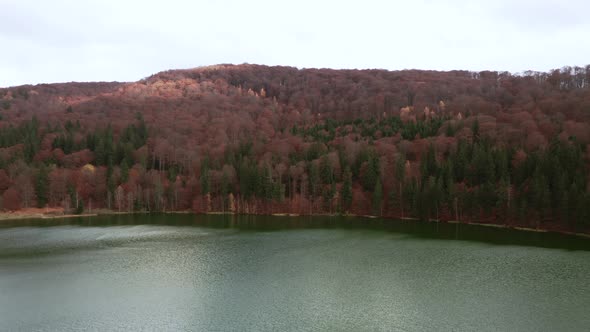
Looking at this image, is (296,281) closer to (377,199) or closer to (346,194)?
(377,199)

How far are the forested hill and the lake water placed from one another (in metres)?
10.2

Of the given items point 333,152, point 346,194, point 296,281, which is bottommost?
point 296,281

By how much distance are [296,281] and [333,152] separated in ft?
159

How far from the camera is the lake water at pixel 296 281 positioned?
24797 millimetres

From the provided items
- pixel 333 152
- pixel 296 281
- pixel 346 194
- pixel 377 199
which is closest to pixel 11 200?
pixel 333 152

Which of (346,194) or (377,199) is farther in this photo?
(346,194)

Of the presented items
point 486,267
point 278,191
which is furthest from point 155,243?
point 486,267

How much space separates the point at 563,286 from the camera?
2994 cm

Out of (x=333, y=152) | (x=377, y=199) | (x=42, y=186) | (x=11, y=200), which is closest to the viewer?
(x=377, y=199)

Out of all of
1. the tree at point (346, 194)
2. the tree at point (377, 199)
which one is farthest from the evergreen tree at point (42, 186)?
the tree at point (377, 199)

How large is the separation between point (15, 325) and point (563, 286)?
34.7 meters

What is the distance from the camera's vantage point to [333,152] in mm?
79062

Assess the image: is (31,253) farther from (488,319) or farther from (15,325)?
(488,319)

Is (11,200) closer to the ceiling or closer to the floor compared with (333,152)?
closer to the floor
